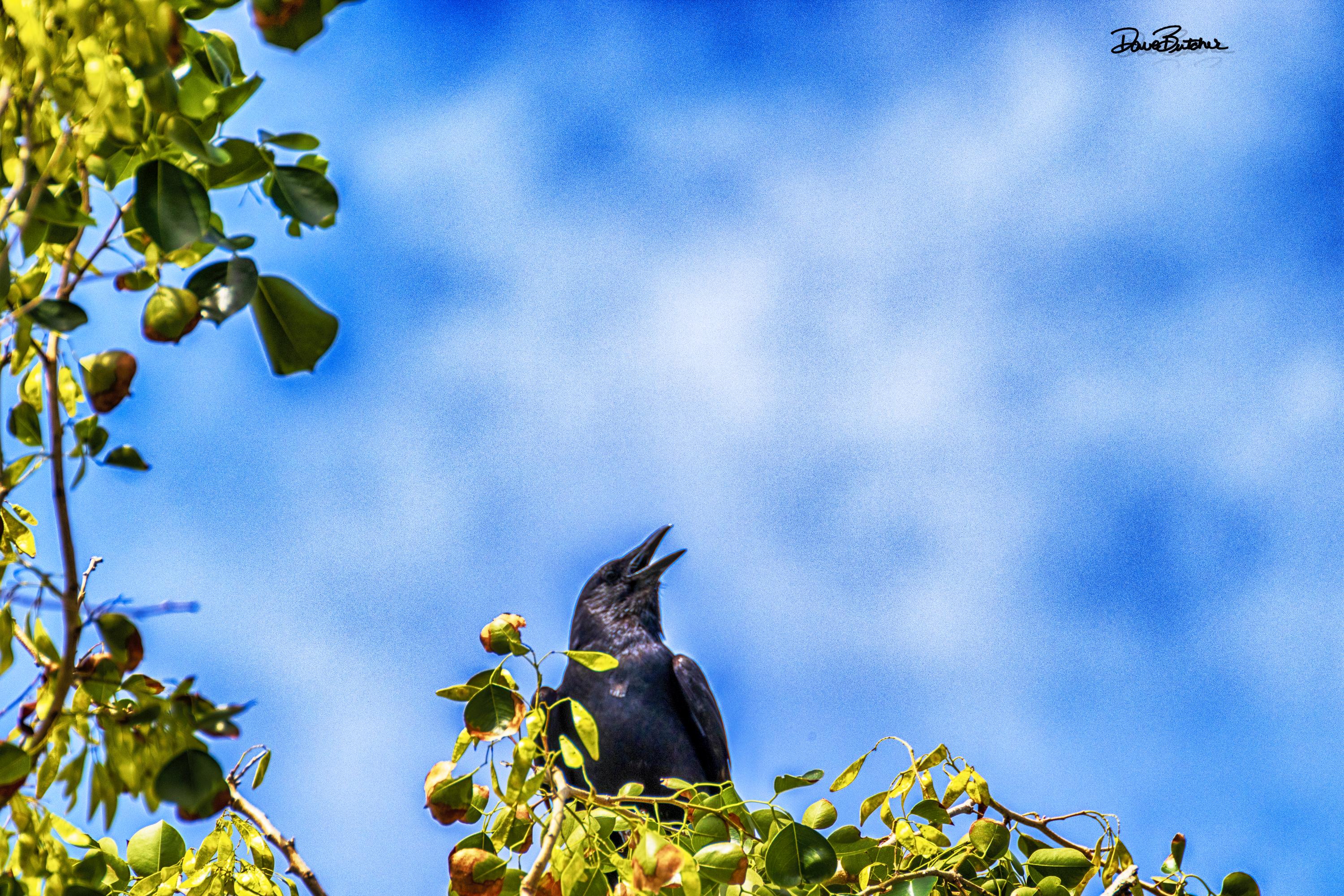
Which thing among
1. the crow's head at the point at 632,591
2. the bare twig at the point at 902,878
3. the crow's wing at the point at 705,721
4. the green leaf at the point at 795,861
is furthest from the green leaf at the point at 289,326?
the crow's head at the point at 632,591

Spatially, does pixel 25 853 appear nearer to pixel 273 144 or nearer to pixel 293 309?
pixel 293 309

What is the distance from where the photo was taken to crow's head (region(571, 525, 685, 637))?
5.09m

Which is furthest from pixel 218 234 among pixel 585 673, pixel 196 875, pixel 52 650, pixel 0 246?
pixel 585 673

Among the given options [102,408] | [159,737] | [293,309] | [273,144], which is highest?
[273,144]

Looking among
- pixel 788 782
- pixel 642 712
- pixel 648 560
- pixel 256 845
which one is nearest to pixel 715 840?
pixel 788 782

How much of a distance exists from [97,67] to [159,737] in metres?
0.81

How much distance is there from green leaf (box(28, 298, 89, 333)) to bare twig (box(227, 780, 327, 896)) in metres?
0.99

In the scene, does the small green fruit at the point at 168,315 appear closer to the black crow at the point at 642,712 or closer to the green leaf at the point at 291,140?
the green leaf at the point at 291,140

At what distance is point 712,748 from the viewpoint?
4520mm

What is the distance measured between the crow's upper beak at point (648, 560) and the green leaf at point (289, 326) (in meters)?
3.80

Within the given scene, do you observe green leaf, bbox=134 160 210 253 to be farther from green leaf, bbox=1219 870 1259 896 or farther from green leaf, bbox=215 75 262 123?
green leaf, bbox=1219 870 1259 896

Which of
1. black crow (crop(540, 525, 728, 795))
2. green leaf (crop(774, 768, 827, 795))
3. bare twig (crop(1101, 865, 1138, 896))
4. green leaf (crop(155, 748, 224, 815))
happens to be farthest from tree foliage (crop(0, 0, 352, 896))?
black crow (crop(540, 525, 728, 795))

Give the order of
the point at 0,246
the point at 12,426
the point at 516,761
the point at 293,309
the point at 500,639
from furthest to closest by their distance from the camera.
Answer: the point at 500,639, the point at 516,761, the point at 12,426, the point at 293,309, the point at 0,246

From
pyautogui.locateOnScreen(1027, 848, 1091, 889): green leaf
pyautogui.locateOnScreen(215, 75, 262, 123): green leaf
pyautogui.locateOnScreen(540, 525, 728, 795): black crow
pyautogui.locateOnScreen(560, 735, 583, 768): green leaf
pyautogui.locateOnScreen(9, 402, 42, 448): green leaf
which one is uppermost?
pyautogui.locateOnScreen(540, 525, 728, 795): black crow
